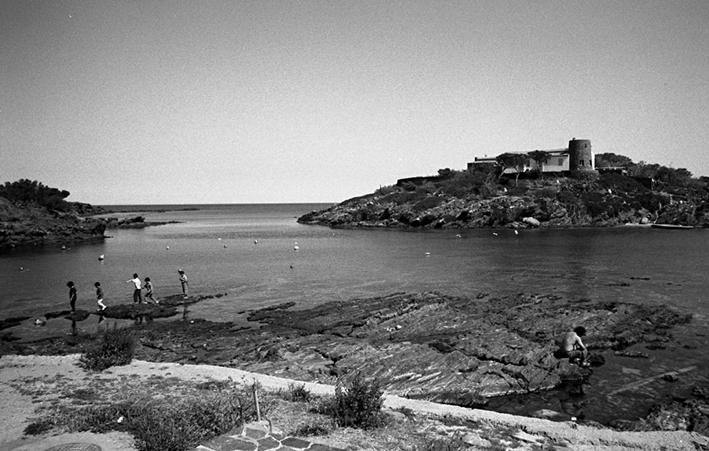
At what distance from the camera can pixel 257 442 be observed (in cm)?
966

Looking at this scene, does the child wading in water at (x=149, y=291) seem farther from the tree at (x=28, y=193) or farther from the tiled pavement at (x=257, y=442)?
the tree at (x=28, y=193)

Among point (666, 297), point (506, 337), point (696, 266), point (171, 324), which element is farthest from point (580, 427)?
point (696, 266)

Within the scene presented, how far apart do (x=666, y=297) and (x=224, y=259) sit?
166 feet

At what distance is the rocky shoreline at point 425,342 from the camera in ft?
53.9

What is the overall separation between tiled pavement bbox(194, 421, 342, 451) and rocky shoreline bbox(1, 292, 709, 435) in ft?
20.3

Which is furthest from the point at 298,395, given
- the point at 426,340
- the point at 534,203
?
the point at 534,203

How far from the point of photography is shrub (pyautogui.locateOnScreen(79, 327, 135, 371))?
1516 cm

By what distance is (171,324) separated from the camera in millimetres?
26312

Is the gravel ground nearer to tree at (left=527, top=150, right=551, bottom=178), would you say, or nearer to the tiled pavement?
the tiled pavement

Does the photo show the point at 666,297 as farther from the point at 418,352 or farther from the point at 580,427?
the point at 580,427

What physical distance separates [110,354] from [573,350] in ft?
62.1

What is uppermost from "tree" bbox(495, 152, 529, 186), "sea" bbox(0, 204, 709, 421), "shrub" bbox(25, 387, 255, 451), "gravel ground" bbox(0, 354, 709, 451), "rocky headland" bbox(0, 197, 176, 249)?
"tree" bbox(495, 152, 529, 186)

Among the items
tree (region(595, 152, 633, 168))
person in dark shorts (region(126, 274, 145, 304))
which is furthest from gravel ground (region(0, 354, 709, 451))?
tree (region(595, 152, 633, 168))

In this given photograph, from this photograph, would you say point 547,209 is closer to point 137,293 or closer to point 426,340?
point 426,340
